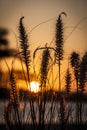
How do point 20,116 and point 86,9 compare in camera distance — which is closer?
point 20,116

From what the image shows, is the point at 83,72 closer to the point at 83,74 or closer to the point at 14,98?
the point at 83,74

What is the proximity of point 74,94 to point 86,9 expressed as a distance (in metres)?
1.24

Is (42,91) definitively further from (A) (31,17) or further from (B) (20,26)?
(A) (31,17)

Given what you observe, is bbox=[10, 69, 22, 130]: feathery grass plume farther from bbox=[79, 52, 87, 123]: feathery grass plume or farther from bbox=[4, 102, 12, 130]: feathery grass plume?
bbox=[79, 52, 87, 123]: feathery grass plume

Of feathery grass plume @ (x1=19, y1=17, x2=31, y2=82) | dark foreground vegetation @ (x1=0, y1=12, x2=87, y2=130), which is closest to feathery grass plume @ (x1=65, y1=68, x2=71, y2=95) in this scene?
dark foreground vegetation @ (x1=0, y1=12, x2=87, y2=130)

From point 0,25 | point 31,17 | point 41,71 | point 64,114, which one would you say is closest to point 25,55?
point 41,71

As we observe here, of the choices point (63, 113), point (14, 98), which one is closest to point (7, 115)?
point (14, 98)

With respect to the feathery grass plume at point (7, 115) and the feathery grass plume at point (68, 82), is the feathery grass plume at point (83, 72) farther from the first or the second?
the feathery grass plume at point (7, 115)

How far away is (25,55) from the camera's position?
1265mm

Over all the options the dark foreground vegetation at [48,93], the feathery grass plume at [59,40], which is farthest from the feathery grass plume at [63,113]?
the feathery grass plume at [59,40]

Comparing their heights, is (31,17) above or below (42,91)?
above

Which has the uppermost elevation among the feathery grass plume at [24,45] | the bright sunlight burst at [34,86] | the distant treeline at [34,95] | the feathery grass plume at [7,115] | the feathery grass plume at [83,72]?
the feathery grass plume at [24,45]

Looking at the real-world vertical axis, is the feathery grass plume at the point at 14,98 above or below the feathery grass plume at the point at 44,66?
below

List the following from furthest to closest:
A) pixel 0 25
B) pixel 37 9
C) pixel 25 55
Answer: pixel 0 25
pixel 37 9
pixel 25 55
